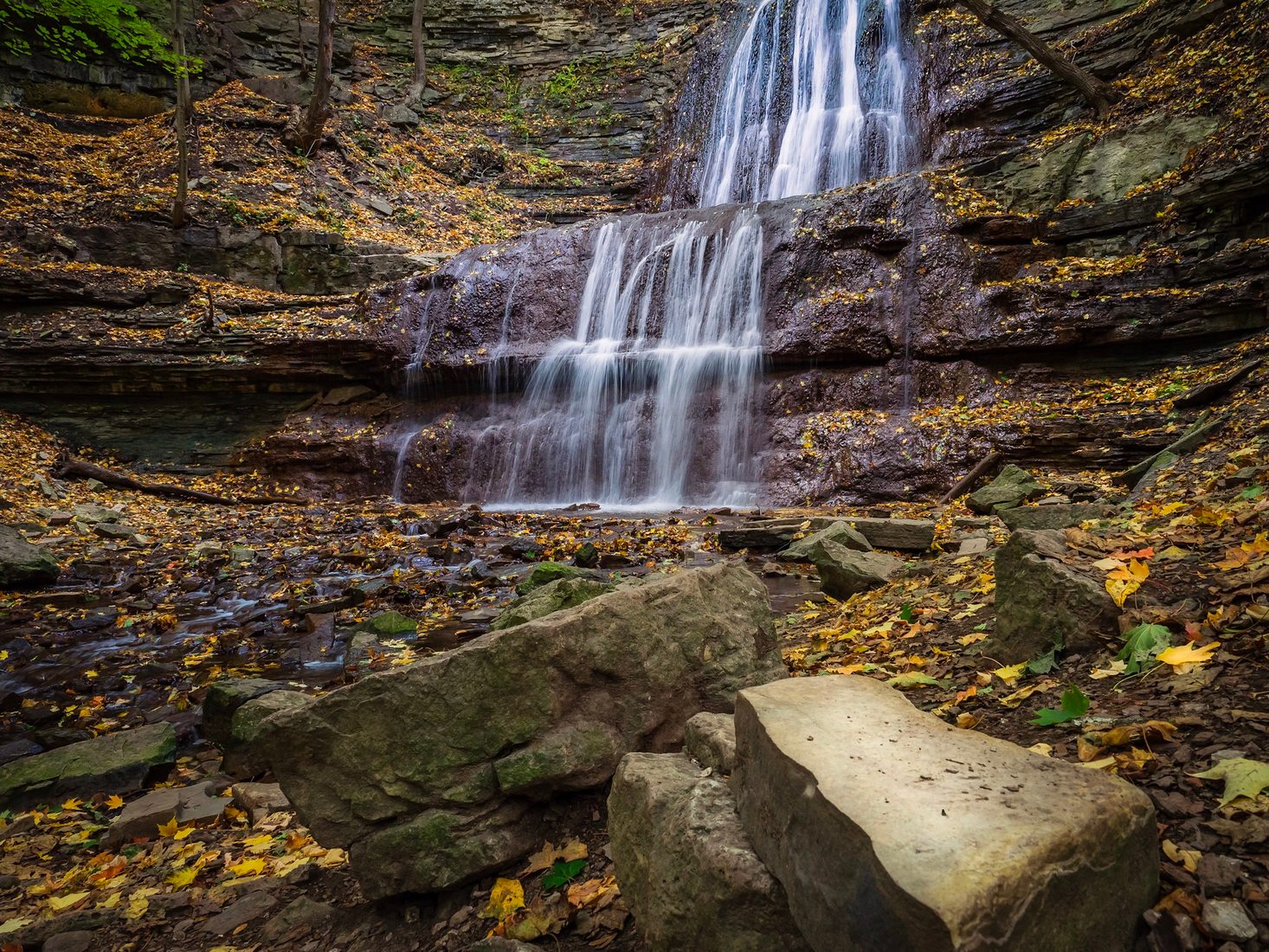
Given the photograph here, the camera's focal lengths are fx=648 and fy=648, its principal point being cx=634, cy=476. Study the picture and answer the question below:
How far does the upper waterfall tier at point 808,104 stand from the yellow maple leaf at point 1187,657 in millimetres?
16013

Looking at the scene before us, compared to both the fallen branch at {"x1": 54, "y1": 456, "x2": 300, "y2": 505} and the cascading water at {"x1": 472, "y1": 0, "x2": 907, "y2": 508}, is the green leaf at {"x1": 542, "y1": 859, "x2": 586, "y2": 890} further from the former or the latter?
the fallen branch at {"x1": 54, "y1": 456, "x2": 300, "y2": 505}

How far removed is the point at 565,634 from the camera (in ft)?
7.34

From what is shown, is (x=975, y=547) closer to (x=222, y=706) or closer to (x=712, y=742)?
(x=712, y=742)

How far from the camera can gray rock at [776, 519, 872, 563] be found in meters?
5.68

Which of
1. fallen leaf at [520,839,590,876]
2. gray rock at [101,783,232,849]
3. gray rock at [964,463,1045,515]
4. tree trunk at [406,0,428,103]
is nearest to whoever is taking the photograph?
fallen leaf at [520,839,590,876]

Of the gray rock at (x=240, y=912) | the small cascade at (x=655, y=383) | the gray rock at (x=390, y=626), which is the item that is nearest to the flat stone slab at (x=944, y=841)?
the gray rock at (x=240, y=912)

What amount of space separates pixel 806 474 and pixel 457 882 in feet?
29.4

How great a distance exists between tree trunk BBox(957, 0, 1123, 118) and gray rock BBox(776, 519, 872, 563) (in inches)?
418

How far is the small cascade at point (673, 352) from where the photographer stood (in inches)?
465

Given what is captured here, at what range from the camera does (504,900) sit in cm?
202

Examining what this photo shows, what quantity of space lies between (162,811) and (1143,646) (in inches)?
158

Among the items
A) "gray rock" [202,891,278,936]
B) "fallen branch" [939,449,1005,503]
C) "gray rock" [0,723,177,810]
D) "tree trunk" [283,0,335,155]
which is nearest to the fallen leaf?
"gray rock" [202,891,278,936]

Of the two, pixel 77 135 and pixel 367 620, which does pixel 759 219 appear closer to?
pixel 367 620

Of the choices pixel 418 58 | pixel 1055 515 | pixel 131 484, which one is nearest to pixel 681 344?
pixel 1055 515
